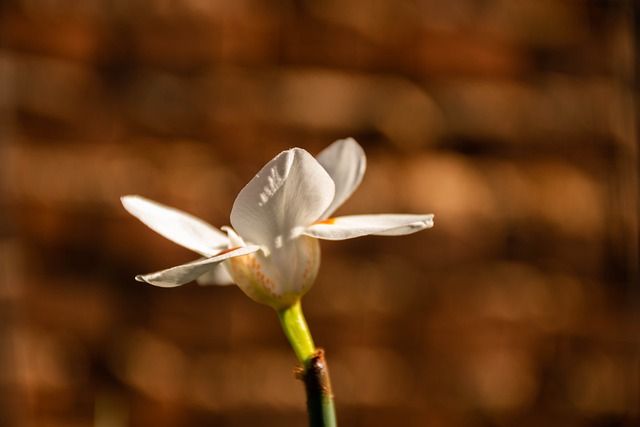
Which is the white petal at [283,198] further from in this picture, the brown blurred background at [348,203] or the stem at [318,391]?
the brown blurred background at [348,203]

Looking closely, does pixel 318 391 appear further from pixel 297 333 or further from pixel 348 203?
pixel 348 203

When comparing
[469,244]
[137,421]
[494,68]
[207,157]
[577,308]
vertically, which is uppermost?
[494,68]

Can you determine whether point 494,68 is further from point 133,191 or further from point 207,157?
point 133,191

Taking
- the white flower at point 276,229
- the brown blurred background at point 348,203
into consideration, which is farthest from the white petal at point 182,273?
the brown blurred background at point 348,203

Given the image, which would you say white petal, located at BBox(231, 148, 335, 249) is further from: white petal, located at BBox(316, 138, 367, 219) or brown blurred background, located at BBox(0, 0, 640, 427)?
brown blurred background, located at BBox(0, 0, 640, 427)

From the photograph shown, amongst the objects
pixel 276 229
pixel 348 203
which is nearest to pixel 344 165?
pixel 276 229

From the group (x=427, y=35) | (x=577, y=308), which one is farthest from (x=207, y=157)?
(x=577, y=308)

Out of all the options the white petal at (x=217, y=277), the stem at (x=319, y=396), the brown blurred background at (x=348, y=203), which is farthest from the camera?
the brown blurred background at (x=348, y=203)

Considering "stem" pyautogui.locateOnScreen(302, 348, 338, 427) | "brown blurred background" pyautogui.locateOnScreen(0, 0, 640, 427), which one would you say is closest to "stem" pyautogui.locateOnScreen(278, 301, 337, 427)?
"stem" pyautogui.locateOnScreen(302, 348, 338, 427)
